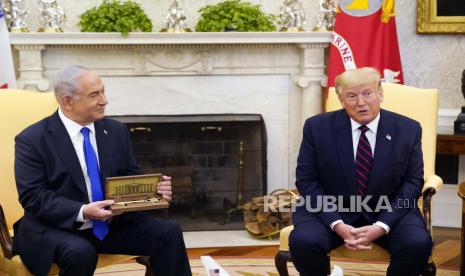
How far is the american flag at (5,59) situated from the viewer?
4984 millimetres

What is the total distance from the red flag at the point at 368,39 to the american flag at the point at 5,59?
7.19 ft

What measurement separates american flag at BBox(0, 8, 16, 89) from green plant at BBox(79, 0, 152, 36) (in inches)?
21.9

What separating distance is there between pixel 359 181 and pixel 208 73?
2363 millimetres

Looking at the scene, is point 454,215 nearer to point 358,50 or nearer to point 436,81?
point 436,81

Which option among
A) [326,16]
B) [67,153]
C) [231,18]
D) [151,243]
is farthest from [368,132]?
[326,16]

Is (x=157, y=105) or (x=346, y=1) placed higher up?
(x=346, y=1)

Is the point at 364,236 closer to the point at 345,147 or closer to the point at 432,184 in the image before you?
the point at 345,147

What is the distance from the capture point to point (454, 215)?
18.1 feet

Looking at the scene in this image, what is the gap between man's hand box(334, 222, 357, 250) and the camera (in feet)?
10.7

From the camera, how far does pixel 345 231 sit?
325cm

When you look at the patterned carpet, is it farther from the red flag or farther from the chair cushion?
the red flag

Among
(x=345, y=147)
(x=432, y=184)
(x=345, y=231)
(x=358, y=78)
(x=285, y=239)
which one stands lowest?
(x=285, y=239)

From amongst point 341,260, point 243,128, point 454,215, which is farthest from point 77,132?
point 454,215

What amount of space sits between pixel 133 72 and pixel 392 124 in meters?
2.53
